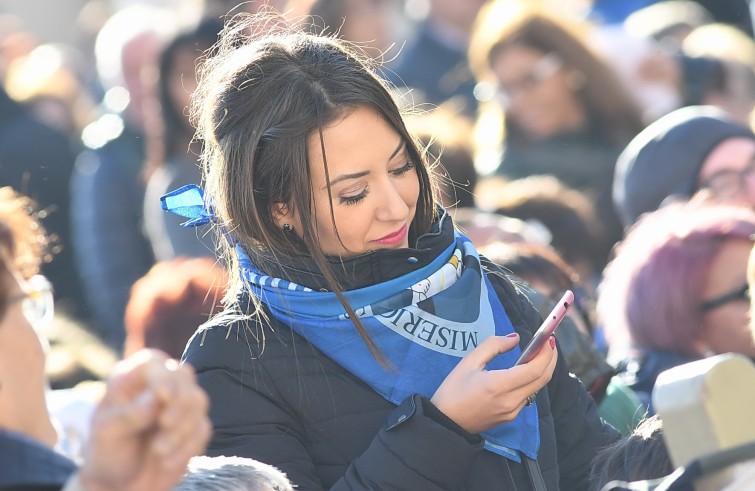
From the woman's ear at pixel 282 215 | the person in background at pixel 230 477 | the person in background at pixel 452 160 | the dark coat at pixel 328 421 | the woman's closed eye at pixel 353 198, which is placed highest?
the woman's closed eye at pixel 353 198

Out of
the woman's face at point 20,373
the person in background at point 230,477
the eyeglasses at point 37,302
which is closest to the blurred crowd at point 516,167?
the eyeglasses at point 37,302

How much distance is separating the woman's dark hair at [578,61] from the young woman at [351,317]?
299 cm

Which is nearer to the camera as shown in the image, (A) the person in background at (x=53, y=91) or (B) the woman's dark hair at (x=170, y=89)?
(B) the woman's dark hair at (x=170, y=89)

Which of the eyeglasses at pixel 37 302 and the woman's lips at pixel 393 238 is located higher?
the eyeglasses at pixel 37 302

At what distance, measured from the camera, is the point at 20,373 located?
5.09ft

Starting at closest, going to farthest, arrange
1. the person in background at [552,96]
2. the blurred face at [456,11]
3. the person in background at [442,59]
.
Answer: the person in background at [552,96], the person in background at [442,59], the blurred face at [456,11]

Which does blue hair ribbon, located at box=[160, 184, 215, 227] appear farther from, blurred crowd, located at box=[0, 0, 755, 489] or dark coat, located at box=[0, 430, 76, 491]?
dark coat, located at box=[0, 430, 76, 491]

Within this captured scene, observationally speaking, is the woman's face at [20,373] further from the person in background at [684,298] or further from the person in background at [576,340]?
the person in background at [684,298]

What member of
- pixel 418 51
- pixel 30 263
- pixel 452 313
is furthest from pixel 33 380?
pixel 418 51

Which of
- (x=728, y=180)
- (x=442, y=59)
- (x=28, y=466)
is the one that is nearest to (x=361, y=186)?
(x=28, y=466)

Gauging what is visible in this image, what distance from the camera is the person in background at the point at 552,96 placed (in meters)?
5.30

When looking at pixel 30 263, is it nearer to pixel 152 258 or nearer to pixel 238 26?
pixel 238 26

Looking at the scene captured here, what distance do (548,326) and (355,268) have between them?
451 millimetres

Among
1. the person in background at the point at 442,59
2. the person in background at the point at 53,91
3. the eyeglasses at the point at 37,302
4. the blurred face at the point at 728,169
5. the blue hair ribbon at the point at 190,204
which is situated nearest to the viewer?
the eyeglasses at the point at 37,302
